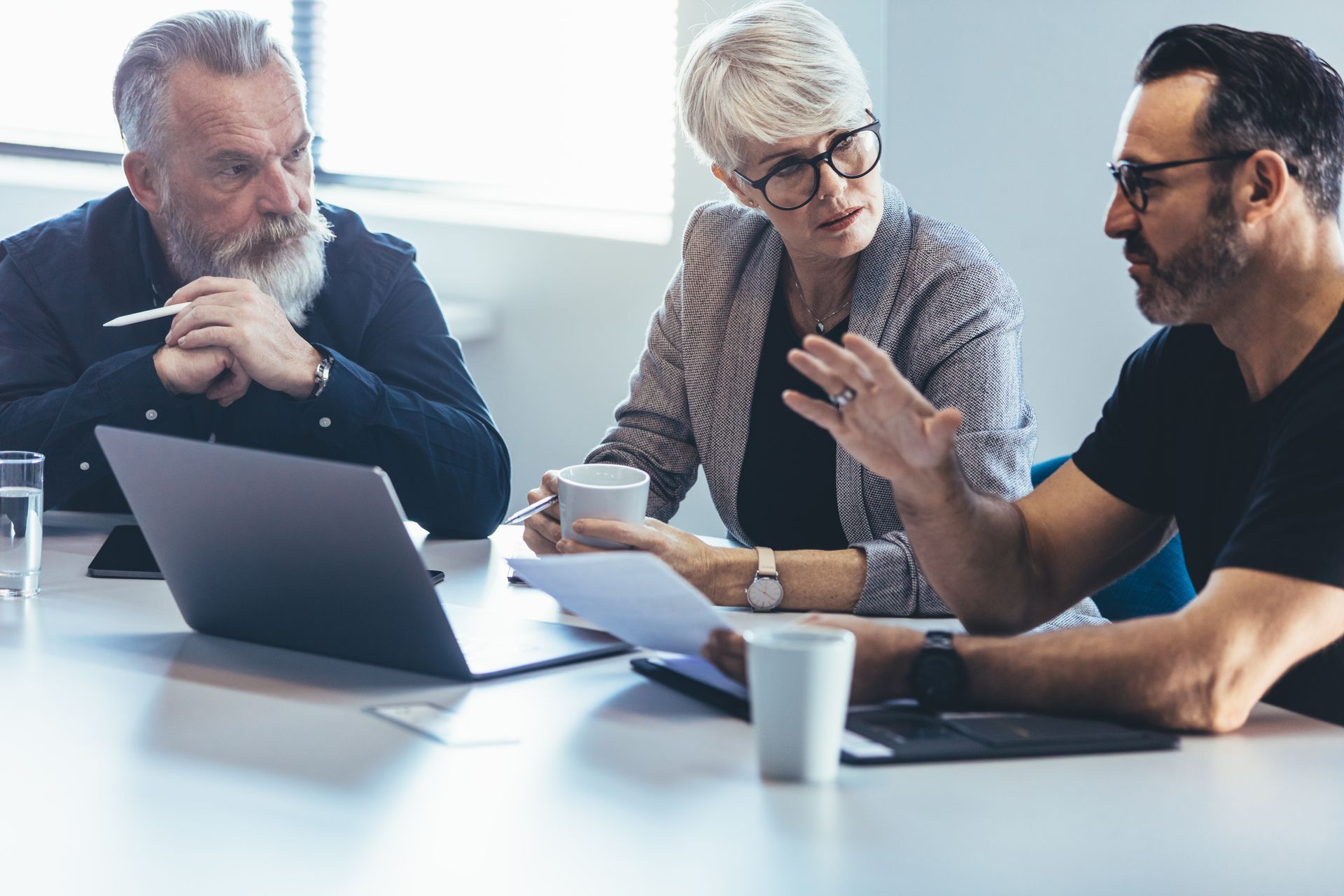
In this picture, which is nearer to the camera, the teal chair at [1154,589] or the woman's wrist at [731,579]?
the woman's wrist at [731,579]

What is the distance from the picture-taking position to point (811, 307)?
214cm

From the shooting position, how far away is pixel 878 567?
1.63 metres

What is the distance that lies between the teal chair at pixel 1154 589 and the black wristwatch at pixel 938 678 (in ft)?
2.35

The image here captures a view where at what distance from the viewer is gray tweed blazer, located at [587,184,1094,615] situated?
5.84ft

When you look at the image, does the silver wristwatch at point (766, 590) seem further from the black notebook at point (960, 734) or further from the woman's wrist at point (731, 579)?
the black notebook at point (960, 734)

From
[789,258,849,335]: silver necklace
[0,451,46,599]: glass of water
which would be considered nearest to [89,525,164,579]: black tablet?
[0,451,46,599]: glass of water

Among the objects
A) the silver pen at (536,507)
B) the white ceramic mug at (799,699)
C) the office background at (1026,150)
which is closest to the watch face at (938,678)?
the white ceramic mug at (799,699)

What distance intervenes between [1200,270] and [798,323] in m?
0.79

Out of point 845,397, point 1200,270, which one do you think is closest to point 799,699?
point 845,397

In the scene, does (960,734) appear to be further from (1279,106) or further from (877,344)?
(877,344)

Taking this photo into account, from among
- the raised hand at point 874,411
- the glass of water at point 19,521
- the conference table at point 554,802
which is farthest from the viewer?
the glass of water at point 19,521

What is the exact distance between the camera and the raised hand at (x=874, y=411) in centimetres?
130

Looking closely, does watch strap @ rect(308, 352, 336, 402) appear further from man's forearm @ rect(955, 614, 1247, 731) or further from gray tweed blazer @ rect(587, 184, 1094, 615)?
man's forearm @ rect(955, 614, 1247, 731)

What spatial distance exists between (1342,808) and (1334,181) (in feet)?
2.51
